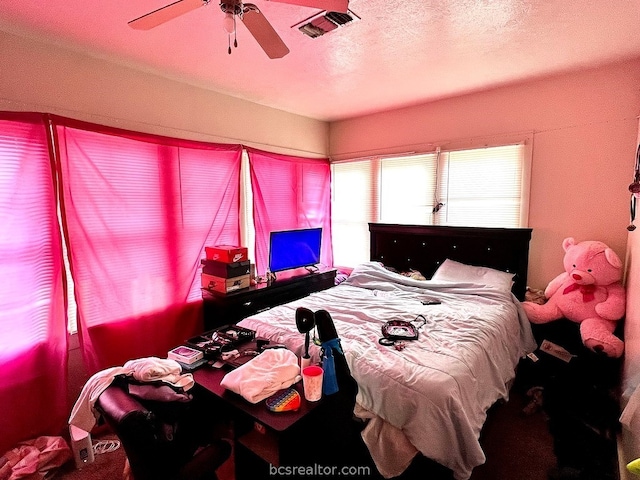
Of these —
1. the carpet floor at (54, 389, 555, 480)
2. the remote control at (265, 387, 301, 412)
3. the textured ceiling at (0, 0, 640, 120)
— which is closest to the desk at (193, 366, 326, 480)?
the remote control at (265, 387, 301, 412)

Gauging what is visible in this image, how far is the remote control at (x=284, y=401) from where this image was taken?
130 centimetres

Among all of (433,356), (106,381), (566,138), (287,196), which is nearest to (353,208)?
(287,196)

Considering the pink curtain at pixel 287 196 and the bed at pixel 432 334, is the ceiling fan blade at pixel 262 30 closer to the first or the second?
the bed at pixel 432 334

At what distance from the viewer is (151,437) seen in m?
1.03

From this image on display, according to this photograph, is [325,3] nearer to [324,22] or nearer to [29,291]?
[324,22]

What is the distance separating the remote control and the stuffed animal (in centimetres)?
211

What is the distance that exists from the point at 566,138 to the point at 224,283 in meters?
3.05

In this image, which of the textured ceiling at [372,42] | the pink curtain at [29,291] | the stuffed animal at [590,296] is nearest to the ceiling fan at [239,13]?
the textured ceiling at [372,42]

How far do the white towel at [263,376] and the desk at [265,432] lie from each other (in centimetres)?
4

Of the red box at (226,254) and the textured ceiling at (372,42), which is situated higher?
the textured ceiling at (372,42)

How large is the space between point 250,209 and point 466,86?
233 centimetres

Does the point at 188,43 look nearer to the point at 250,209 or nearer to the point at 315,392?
the point at 250,209

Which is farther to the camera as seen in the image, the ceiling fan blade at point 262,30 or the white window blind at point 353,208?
the white window blind at point 353,208

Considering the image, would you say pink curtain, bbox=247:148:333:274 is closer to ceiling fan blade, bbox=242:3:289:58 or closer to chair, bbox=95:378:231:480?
ceiling fan blade, bbox=242:3:289:58
